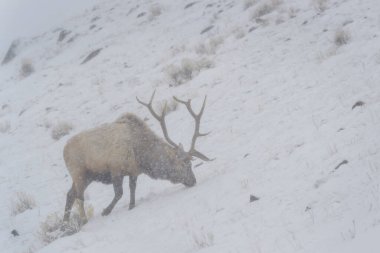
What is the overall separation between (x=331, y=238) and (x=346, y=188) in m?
1.01

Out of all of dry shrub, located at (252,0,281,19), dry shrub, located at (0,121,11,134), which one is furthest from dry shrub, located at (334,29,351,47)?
dry shrub, located at (0,121,11,134)

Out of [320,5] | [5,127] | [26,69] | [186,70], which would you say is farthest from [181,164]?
[26,69]

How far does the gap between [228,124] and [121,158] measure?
2321mm

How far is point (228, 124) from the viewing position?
954 centimetres

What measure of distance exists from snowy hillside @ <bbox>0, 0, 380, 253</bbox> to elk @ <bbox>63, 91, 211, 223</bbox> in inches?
10.8

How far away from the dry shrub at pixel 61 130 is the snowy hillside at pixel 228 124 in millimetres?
29

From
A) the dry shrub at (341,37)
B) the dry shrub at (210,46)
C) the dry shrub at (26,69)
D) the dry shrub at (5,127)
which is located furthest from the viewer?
the dry shrub at (26,69)

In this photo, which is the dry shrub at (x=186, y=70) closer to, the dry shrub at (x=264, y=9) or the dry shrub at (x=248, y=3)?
the dry shrub at (x=264, y=9)

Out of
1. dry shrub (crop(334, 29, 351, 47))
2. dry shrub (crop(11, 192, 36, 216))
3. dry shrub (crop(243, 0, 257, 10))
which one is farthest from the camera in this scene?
dry shrub (crop(243, 0, 257, 10))

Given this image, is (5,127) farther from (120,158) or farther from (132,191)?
(132,191)

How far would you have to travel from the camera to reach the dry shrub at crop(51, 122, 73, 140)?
41.3 ft

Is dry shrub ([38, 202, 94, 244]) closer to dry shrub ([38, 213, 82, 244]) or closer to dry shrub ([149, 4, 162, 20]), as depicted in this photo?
dry shrub ([38, 213, 82, 244])

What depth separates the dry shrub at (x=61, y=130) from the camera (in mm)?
12578

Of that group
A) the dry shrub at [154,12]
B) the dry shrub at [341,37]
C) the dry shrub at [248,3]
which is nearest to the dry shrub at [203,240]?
the dry shrub at [341,37]
